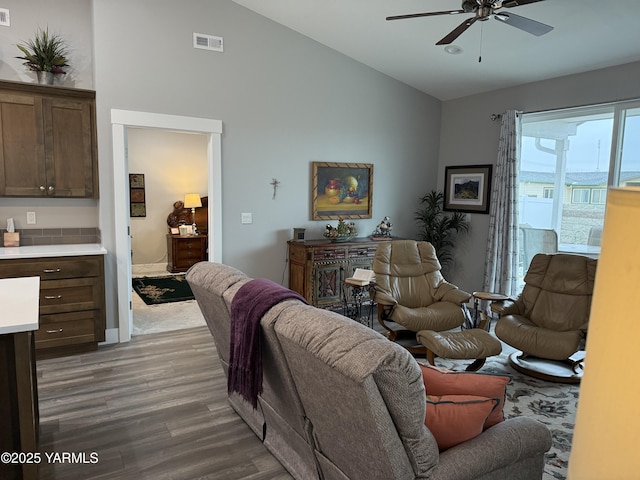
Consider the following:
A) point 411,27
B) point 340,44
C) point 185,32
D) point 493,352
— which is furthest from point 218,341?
point 340,44

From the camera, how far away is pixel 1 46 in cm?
412

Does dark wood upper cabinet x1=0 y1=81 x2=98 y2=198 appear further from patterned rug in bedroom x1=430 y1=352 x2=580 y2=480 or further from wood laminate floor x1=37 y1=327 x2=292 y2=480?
patterned rug in bedroom x1=430 y1=352 x2=580 y2=480

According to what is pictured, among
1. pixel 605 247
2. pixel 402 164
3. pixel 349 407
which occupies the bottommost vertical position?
pixel 349 407

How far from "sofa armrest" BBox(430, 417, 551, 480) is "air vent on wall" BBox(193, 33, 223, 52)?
4.55 m

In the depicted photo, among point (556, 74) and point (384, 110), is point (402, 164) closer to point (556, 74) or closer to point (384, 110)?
point (384, 110)

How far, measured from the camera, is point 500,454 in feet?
5.60

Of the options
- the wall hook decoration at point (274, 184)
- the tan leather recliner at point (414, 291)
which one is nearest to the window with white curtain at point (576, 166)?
the tan leather recliner at point (414, 291)

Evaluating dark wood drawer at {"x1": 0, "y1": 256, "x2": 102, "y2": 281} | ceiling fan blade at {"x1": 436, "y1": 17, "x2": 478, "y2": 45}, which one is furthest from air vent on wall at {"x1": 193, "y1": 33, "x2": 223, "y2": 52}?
ceiling fan blade at {"x1": 436, "y1": 17, "x2": 478, "y2": 45}

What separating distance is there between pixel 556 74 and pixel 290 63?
3080 millimetres

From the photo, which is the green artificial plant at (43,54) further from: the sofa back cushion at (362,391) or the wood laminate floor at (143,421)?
the sofa back cushion at (362,391)

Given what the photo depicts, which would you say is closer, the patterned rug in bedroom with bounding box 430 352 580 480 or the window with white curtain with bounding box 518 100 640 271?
the patterned rug in bedroom with bounding box 430 352 580 480

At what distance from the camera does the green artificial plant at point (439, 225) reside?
20.4 ft

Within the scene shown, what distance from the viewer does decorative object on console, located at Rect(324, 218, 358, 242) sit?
554cm

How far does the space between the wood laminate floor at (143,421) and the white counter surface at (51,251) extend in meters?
0.98
